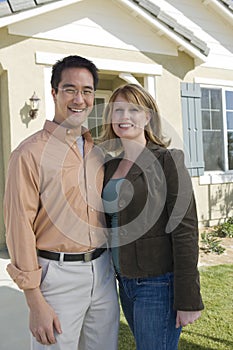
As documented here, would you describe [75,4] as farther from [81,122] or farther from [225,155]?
[81,122]

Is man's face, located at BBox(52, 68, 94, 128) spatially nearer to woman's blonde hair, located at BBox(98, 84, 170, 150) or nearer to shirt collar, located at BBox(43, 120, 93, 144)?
shirt collar, located at BBox(43, 120, 93, 144)

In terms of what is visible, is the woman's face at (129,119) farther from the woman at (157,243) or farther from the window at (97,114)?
the window at (97,114)

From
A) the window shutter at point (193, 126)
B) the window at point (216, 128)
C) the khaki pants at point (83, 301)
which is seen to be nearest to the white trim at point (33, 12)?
the window shutter at point (193, 126)

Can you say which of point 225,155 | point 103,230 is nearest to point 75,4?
point 225,155

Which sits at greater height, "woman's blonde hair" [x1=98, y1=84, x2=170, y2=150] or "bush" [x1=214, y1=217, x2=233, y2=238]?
"woman's blonde hair" [x1=98, y1=84, x2=170, y2=150]

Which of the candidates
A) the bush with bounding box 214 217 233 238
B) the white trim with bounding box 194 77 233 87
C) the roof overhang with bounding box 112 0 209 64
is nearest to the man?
the roof overhang with bounding box 112 0 209 64

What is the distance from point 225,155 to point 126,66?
9.24 feet

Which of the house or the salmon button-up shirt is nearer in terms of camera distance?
the salmon button-up shirt

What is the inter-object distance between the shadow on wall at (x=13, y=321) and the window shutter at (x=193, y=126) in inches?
158

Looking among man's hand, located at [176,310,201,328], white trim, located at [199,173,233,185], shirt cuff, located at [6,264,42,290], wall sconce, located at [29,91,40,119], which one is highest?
wall sconce, located at [29,91,40,119]

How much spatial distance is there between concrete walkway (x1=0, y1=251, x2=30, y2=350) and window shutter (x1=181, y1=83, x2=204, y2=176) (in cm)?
395

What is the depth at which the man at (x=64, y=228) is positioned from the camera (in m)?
1.55

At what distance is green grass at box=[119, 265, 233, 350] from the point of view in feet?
9.18

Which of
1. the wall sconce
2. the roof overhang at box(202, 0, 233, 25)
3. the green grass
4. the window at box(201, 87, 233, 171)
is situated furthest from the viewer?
the roof overhang at box(202, 0, 233, 25)
